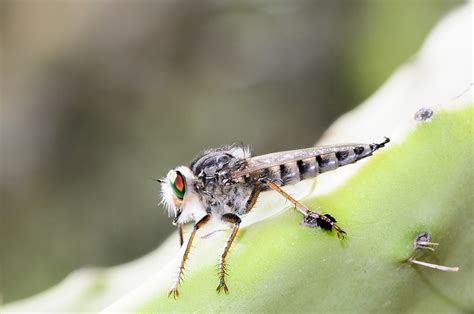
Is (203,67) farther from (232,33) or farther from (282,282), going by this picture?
(282,282)

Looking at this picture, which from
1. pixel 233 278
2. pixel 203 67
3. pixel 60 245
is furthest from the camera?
pixel 203 67

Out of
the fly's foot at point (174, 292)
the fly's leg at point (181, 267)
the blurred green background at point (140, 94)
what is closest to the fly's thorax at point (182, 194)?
the fly's leg at point (181, 267)

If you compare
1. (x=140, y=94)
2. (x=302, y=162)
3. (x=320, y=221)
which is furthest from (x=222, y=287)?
(x=140, y=94)

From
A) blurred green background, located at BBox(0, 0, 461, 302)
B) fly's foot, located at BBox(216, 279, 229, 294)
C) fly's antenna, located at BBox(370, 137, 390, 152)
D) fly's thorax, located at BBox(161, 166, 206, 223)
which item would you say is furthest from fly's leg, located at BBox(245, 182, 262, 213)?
blurred green background, located at BBox(0, 0, 461, 302)

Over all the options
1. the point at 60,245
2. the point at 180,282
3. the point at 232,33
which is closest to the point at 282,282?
the point at 180,282

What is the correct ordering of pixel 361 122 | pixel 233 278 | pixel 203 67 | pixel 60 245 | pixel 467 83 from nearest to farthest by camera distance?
pixel 233 278 < pixel 467 83 < pixel 361 122 < pixel 60 245 < pixel 203 67

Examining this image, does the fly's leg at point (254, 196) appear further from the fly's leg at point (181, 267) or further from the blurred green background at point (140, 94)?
the blurred green background at point (140, 94)
